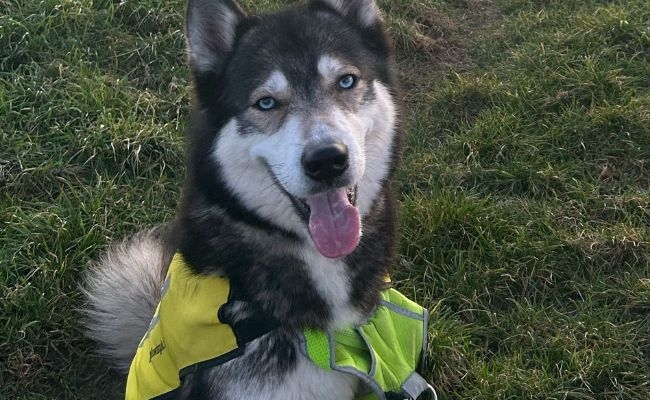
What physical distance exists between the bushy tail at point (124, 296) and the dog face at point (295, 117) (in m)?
0.79

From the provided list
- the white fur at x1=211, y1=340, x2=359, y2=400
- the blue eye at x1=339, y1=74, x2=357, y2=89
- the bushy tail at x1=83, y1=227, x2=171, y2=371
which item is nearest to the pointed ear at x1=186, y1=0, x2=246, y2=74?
the blue eye at x1=339, y1=74, x2=357, y2=89

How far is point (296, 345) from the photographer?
235 centimetres

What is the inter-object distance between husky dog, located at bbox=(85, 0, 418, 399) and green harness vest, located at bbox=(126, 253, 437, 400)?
0.17 ft

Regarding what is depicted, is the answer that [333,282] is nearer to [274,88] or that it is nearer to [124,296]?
[274,88]

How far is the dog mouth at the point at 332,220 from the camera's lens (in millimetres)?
2303

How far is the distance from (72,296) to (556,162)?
9.34ft

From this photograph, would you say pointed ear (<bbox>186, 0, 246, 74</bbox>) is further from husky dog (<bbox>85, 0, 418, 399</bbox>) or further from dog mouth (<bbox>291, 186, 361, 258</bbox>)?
dog mouth (<bbox>291, 186, 361, 258</bbox>)

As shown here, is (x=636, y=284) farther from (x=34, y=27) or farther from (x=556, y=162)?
(x=34, y=27)

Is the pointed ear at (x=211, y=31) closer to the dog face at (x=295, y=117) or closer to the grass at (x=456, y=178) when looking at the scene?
the dog face at (x=295, y=117)

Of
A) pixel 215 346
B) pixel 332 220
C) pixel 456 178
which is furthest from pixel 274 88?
pixel 456 178

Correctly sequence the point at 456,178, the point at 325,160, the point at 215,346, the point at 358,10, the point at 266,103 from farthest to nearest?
the point at 456,178
the point at 358,10
the point at 266,103
the point at 215,346
the point at 325,160

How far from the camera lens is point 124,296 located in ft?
9.87

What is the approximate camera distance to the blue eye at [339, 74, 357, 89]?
8.00 feet

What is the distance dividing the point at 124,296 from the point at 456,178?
2.02 m
